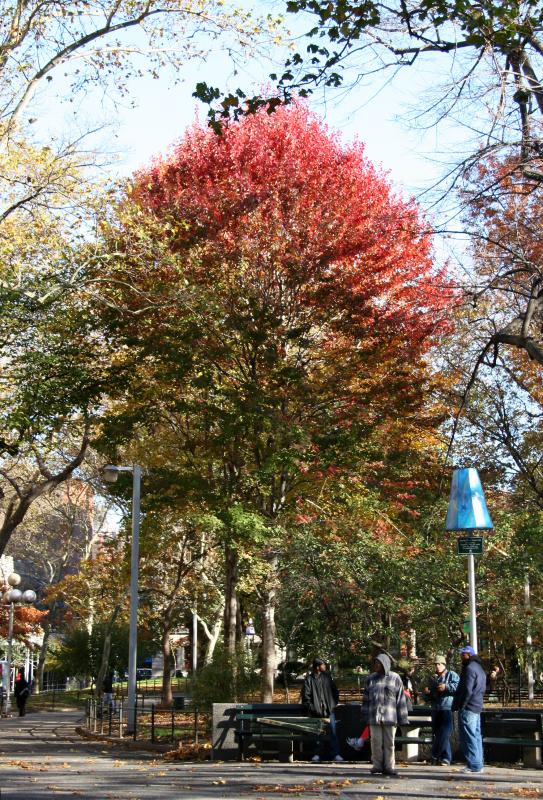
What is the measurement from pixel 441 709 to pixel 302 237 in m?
12.2

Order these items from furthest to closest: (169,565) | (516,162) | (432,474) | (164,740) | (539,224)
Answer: (169,565) → (432,474) → (164,740) → (539,224) → (516,162)

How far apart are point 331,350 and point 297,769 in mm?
11398

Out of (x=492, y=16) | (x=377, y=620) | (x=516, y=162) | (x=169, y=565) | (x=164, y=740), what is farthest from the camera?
(x=169, y=565)

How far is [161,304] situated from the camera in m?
20.9

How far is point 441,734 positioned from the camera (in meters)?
13.2

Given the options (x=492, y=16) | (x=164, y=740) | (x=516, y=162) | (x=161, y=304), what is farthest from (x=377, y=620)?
(x=492, y=16)

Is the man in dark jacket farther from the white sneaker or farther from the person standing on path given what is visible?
the white sneaker

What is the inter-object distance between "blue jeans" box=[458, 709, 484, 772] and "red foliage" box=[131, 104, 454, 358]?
1141cm

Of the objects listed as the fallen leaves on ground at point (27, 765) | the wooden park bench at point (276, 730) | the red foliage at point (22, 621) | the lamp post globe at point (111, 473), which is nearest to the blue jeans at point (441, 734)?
the wooden park bench at point (276, 730)

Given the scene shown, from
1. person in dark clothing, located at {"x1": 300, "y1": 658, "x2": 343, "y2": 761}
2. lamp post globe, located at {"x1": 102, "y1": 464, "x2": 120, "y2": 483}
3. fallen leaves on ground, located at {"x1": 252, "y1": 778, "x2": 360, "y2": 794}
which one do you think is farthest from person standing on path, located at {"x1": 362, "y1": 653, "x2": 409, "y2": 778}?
lamp post globe, located at {"x1": 102, "y1": 464, "x2": 120, "y2": 483}

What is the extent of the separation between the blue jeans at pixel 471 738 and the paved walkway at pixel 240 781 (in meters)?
0.18

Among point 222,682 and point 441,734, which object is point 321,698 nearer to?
point 441,734

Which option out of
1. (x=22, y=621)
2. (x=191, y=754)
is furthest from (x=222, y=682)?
(x=22, y=621)

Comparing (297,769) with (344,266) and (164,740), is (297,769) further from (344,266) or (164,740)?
(344,266)
